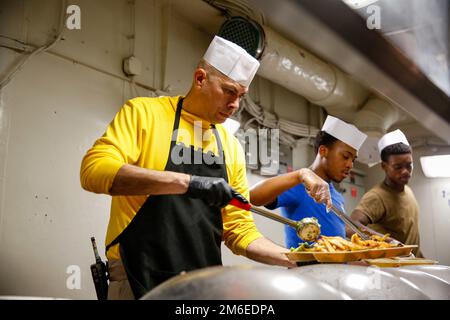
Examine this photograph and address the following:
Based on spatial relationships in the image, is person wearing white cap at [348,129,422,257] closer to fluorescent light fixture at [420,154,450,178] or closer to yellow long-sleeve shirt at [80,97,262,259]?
yellow long-sleeve shirt at [80,97,262,259]

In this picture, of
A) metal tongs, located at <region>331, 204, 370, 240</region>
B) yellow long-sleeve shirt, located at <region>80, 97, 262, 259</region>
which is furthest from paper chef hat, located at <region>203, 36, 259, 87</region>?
metal tongs, located at <region>331, 204, 370, 240</region>

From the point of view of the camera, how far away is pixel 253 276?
0.69 metres

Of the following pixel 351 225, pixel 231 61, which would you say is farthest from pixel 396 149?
pixel 231 61

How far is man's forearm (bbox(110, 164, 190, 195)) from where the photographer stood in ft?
4.06

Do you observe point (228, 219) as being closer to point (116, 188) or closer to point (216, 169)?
point (216, 169)

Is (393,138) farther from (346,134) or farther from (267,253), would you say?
(267,253)

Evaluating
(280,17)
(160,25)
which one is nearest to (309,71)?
(160,25)

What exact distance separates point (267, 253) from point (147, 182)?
612mm

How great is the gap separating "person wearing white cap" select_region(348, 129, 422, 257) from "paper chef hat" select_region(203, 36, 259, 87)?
1679 millimetres

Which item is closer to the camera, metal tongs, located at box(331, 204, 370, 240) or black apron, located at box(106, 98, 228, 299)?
black apron, located at box(106, 98, 228, 299)

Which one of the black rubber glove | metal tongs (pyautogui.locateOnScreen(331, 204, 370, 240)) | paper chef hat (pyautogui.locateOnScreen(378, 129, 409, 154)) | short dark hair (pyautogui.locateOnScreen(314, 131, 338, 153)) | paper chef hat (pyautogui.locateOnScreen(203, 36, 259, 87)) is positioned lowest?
metal tongs (pyautogui.locateOnScreen(331, 204, 370, 240))

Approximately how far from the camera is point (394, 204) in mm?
3201

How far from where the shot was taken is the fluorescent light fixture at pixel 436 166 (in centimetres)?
502
